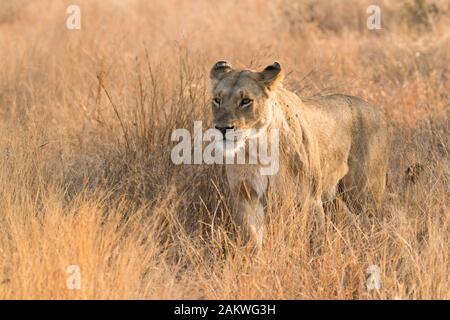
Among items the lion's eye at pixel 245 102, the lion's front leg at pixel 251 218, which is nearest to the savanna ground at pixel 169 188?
the lion's front leg at pixel 251 218

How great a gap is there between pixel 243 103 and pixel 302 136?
0.60 metres

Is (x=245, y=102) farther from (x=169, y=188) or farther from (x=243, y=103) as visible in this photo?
(x=169, y=188)

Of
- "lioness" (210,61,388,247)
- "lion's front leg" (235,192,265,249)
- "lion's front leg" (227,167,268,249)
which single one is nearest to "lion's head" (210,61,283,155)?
"lioness" (210,61,388,247)

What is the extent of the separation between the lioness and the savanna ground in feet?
0.69

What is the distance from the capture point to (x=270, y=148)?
636 centimetres

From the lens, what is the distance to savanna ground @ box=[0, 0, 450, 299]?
5.58 metres

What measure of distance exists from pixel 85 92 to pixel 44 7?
6119 mm

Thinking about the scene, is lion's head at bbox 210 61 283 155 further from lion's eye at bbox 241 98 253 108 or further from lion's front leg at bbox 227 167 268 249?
lion's front leg at bbox 227 167 268 249

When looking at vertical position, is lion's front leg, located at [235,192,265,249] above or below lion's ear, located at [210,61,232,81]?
below

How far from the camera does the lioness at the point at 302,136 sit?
6197 mm

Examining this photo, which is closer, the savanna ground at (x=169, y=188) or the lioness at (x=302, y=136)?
the savanna ground at (x=169, y=188)

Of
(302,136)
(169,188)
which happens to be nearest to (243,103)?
(302,136)

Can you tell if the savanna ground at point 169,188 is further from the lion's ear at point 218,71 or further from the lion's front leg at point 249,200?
the lion's ear at point 218,71
